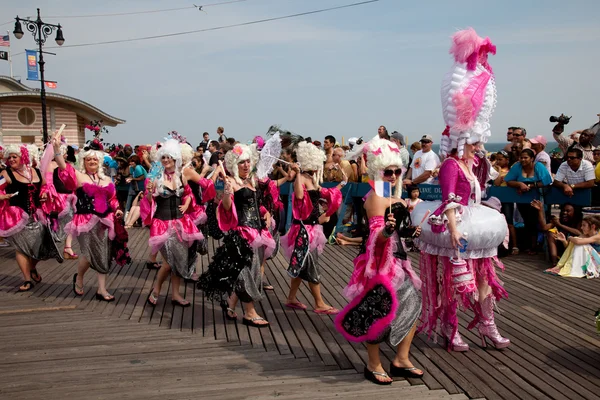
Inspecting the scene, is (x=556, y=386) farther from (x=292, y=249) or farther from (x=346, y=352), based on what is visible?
(x=292, y=249)

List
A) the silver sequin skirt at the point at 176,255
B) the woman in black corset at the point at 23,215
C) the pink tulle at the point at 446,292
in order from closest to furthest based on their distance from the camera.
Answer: the pink tulle at the point at 446,292 < the silver sequin skirt at the point at 176,255 < the woman in black corset at the point at 23,215

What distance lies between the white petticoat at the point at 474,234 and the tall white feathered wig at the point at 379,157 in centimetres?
69

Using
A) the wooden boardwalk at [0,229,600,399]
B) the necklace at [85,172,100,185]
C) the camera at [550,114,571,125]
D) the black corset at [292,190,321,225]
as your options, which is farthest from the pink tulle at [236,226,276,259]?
the camera at [550,114,571,125]

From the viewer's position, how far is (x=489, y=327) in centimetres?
430

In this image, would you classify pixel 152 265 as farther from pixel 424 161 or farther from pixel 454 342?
pixel 424 161

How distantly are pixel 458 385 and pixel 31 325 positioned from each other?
13.3ft

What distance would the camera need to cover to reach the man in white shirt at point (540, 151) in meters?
7.92

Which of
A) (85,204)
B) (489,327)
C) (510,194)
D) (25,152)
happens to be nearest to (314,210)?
(489,327)

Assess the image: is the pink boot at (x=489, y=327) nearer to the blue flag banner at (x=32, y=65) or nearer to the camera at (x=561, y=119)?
the camera at (x=561, y=119)

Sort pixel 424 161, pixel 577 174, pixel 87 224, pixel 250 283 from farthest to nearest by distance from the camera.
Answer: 1. pixel 424 161
2. pixel 577 174
3. pixel 87 224
4. pixel 250 283

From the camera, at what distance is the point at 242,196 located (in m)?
5.02

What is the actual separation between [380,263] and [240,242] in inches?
69.1

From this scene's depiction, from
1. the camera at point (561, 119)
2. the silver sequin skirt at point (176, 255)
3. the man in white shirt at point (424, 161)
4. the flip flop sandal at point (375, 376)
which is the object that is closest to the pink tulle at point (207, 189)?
the silver sequin skirt at point (176, 255)

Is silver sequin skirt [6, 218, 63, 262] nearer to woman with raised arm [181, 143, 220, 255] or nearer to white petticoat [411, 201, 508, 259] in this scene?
woman with raised arm [181, 143, 220, 255]
